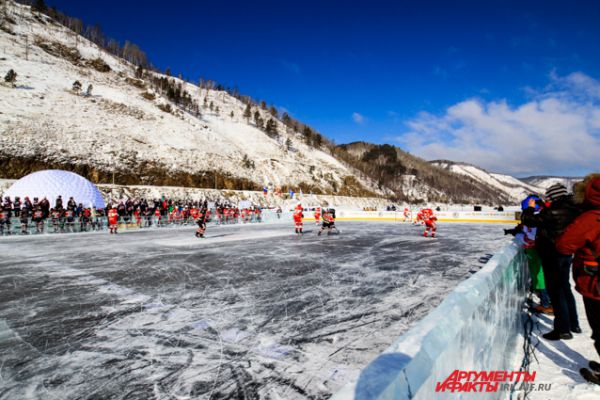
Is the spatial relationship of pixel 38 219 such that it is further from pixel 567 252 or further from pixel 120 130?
pixel 120 130

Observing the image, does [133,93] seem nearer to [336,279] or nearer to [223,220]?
[223,220]

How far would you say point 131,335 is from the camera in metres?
3.83

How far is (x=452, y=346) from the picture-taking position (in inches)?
58.7

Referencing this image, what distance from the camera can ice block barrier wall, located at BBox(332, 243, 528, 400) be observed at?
1.06m

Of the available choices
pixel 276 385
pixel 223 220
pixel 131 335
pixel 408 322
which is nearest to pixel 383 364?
pixel 276 385

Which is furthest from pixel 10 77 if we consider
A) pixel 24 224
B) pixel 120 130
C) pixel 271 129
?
pixel 271 129

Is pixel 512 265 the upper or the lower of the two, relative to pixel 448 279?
upper

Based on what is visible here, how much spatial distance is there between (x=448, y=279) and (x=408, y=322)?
2839mm

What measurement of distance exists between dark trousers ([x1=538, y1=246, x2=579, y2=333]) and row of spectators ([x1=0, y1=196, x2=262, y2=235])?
43.3 ft

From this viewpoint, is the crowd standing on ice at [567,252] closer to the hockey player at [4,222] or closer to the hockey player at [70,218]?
the hockey player at [70,218]

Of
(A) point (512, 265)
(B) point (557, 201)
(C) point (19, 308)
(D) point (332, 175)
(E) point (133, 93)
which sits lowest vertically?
(C) point (19, 308)

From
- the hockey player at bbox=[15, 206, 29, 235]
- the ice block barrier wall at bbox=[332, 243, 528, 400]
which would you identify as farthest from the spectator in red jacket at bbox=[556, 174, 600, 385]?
the hockey player at bbox=[15, 206, 29, 235]

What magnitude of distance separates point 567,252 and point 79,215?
21.0 metres

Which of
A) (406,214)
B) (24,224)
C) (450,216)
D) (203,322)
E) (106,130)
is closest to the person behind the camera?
(203,322)
